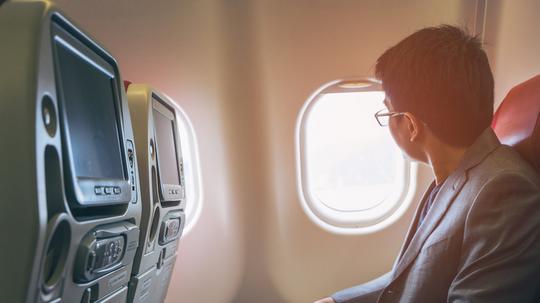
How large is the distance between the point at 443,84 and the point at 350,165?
1.20 metres

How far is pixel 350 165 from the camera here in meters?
2.43

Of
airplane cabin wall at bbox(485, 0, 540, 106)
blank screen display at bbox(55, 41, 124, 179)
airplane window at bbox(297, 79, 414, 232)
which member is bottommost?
airplane window at bbox(297, 79, 414, 232)

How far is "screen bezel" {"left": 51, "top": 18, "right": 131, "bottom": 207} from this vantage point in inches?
27.8

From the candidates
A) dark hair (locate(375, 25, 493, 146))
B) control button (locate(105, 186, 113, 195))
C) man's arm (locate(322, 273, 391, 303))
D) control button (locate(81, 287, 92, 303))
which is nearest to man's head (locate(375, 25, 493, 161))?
dark hair (locate(375, 25, 493, 146))

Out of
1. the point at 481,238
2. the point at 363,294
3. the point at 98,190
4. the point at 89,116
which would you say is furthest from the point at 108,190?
the point at 363,294

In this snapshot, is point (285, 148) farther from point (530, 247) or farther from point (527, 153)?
point (530, 247)

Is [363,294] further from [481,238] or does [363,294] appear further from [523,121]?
[523,121]

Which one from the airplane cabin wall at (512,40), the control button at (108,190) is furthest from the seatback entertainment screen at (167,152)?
the airplane cabin wall at (512,40)

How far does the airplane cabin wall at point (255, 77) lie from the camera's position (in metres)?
1.98

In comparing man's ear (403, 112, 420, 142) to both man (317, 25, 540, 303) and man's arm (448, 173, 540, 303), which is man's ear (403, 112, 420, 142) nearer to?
man (317, 25, 540, 303)

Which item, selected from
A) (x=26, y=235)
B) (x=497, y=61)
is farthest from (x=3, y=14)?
(x=497, y=61)

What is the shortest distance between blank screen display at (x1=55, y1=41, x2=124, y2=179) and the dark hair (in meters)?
0.92

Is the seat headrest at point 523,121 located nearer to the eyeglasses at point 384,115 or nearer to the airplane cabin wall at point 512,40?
the eyeglasses at point 384,115

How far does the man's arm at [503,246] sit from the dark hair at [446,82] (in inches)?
10.5
